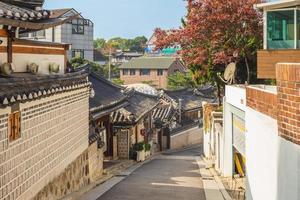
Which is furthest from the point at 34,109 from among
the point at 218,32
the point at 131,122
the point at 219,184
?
the point at 131,122

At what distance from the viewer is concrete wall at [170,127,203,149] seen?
4725cm

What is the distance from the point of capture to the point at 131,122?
3080 cm

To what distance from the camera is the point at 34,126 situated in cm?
1179

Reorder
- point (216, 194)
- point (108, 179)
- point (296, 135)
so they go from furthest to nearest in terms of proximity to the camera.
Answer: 1. point (108, 179)
2. point (216, 194)
3. point (296, 135)

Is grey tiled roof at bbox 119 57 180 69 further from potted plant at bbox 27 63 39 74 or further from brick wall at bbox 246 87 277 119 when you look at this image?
brick wall at bbox 246 87 277 119

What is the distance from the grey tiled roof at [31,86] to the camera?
30.0ft

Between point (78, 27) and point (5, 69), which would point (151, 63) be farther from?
point (5, 69)

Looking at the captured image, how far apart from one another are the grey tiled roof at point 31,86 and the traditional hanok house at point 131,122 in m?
14.2

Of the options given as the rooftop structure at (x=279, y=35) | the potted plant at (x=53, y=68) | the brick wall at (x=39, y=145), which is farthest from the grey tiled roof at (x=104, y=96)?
the rooftop structure at (x=279, y=35)

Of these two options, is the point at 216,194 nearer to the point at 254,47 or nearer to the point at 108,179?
the point at 108,179

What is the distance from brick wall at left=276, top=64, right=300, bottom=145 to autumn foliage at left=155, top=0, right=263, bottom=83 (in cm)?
1531

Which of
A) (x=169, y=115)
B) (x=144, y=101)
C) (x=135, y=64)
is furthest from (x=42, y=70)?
(x=135, y=64)

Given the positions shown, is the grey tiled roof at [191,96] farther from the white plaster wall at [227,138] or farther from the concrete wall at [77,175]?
the concrete wall at [77,175]

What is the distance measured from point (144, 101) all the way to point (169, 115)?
11.4 metres
